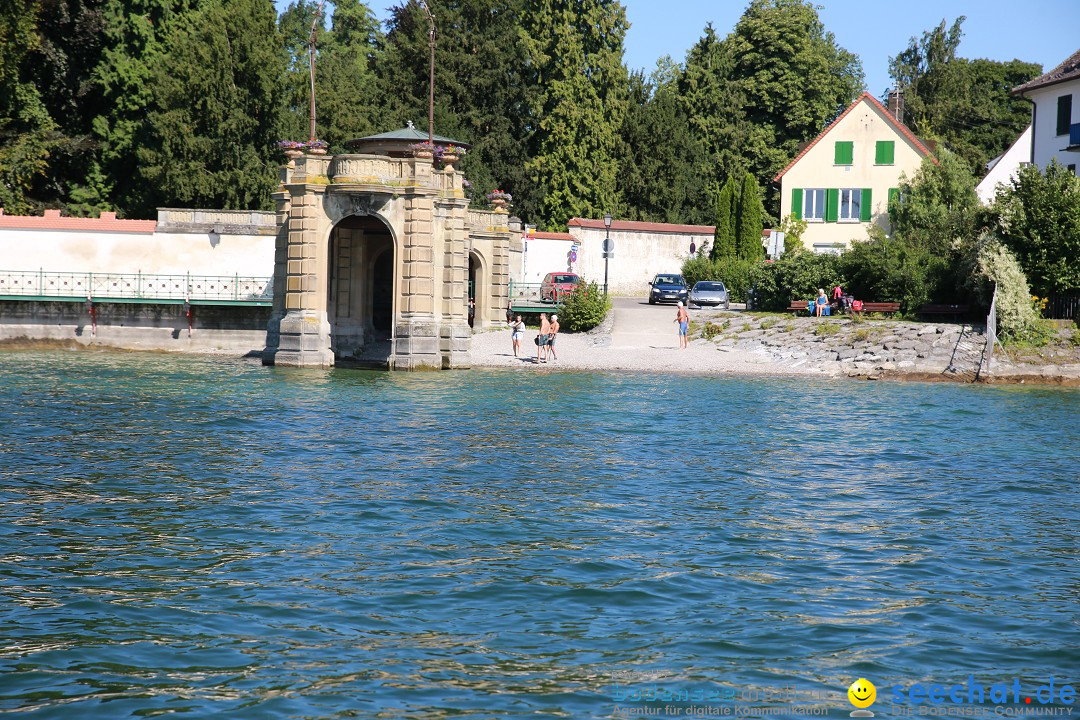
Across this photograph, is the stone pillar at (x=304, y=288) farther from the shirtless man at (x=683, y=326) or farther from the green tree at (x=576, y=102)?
the green tree at (x=576, y=102)

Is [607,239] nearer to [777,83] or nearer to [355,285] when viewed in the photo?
[355,285]

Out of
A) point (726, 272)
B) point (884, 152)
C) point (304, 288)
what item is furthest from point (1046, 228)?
point (304, 288)

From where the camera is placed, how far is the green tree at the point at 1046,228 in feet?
135

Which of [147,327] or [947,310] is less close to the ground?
[947,310]

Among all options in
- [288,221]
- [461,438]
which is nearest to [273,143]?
[288,221]

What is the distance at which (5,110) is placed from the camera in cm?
5419

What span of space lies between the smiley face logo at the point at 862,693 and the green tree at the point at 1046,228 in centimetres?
3512

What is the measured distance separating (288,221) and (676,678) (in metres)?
33.1

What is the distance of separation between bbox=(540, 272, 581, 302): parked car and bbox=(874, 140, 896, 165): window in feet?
63.2

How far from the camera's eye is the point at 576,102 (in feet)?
231

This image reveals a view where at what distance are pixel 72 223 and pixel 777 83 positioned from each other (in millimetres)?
48463

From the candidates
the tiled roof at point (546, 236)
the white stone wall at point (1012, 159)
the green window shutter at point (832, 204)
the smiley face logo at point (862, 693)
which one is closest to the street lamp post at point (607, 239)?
the tiled roof at point (546, 236)

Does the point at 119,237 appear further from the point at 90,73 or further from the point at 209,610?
the point at 209,610

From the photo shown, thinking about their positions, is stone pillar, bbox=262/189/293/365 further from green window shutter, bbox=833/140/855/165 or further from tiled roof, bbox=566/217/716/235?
green window shutter, bbox=833/140/855/165
